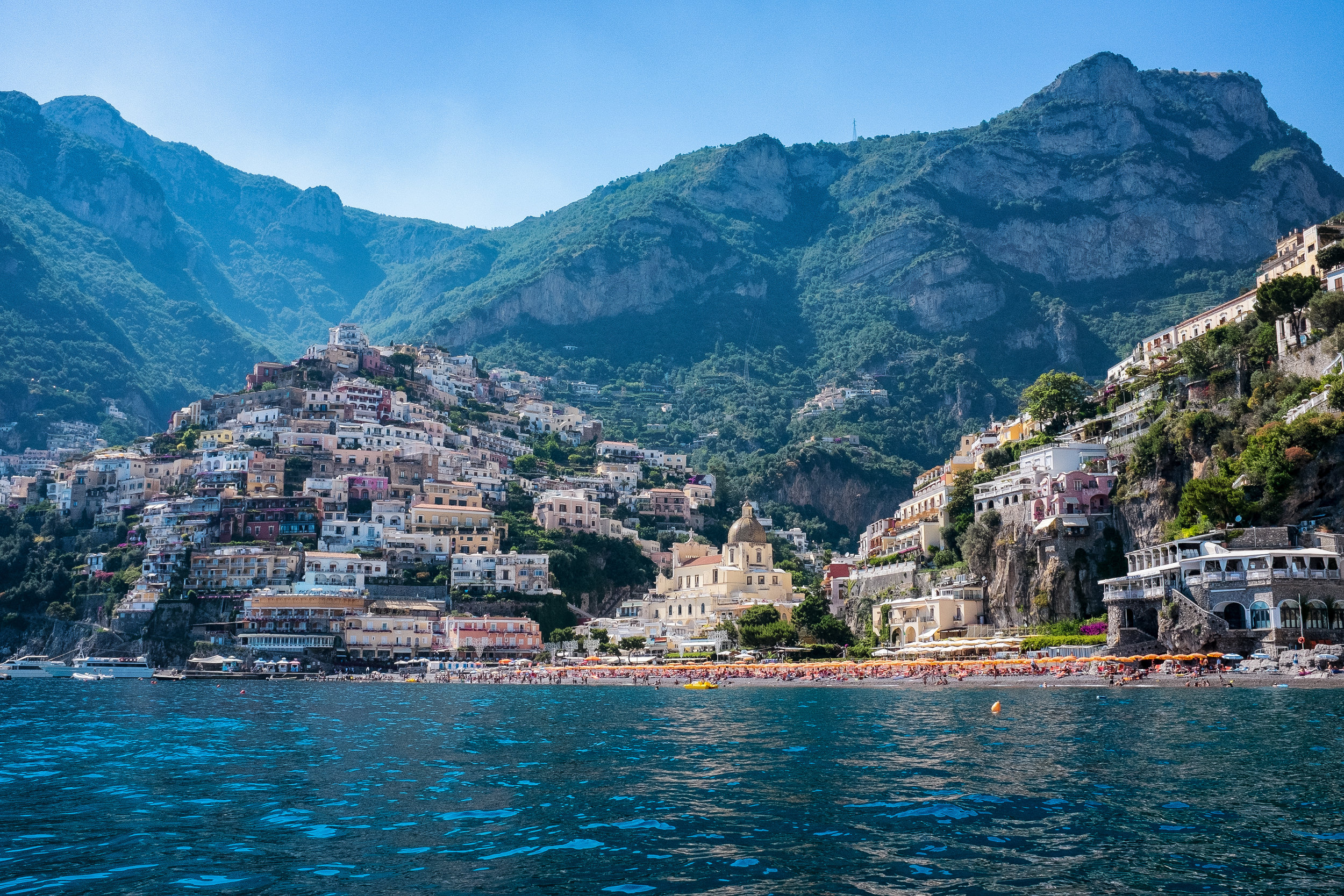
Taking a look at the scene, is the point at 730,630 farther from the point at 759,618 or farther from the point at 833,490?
the point at 833,490

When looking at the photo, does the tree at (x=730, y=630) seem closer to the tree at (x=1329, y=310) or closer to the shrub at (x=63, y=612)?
the tree at (x=1329, y=310)

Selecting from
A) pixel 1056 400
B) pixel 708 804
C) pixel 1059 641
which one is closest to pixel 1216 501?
pixel 1059 641

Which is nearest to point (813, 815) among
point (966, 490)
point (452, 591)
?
Result: point (966, 490)

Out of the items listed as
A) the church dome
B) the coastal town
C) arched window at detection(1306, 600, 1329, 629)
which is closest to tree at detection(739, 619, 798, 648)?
the coastal town

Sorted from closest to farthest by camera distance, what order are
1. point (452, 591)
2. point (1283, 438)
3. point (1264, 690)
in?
point (1264, 690), point (1283, 438), point (452, 591)

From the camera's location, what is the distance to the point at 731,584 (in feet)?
312

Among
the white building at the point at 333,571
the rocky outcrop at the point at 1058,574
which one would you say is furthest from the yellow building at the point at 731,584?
the rocky outcrop at the point at 1058,574

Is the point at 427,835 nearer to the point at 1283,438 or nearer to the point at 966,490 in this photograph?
the point at 1283,438

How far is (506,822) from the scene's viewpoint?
2058 cm

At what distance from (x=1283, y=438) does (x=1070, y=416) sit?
108 feet

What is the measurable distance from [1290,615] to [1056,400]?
38212mm

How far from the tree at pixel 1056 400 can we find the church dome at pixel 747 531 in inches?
981

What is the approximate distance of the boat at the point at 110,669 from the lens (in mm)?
87750

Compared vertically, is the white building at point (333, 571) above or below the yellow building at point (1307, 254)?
below
